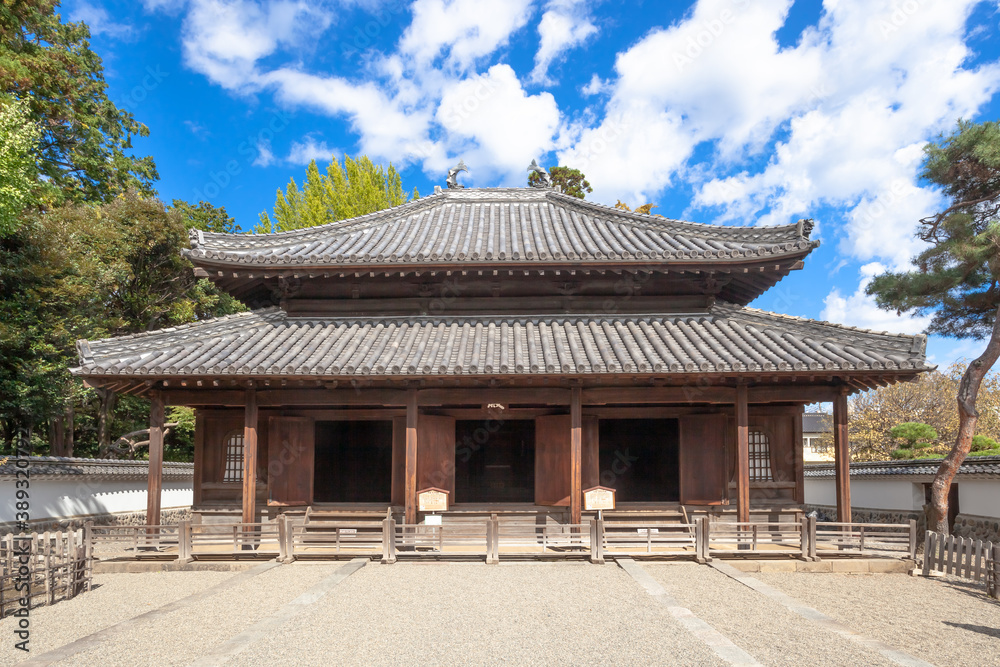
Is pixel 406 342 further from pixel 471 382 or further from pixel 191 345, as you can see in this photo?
pixel 191 345

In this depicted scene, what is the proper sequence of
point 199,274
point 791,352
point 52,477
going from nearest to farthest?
1. point 791,352
2. point 199,274
3. point 52,477

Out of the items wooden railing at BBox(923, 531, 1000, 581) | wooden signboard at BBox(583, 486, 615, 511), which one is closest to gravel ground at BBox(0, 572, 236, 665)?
wooden signboard at BBox(583, 486, 615, 511)

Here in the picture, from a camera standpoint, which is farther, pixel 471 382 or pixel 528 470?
pixel 528 470

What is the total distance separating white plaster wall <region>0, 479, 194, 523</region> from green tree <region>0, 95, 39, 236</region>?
7499mm

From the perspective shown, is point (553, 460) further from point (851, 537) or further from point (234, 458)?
point (234, 458)

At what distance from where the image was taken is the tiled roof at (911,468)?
54.6 feet

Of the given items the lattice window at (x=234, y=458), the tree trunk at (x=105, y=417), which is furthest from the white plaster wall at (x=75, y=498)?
the tree trunk at (x=105, y=417)

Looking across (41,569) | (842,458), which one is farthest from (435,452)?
(842,458)

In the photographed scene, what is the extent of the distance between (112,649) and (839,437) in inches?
507

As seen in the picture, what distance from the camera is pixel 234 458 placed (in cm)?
1507

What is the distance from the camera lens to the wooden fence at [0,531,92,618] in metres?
8.73

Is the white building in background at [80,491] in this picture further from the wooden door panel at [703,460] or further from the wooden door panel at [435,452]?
the wooden door panel at [703,460]

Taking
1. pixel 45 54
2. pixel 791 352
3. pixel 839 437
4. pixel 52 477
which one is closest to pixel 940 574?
pixel 839 437

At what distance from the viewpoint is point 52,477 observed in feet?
54.5
